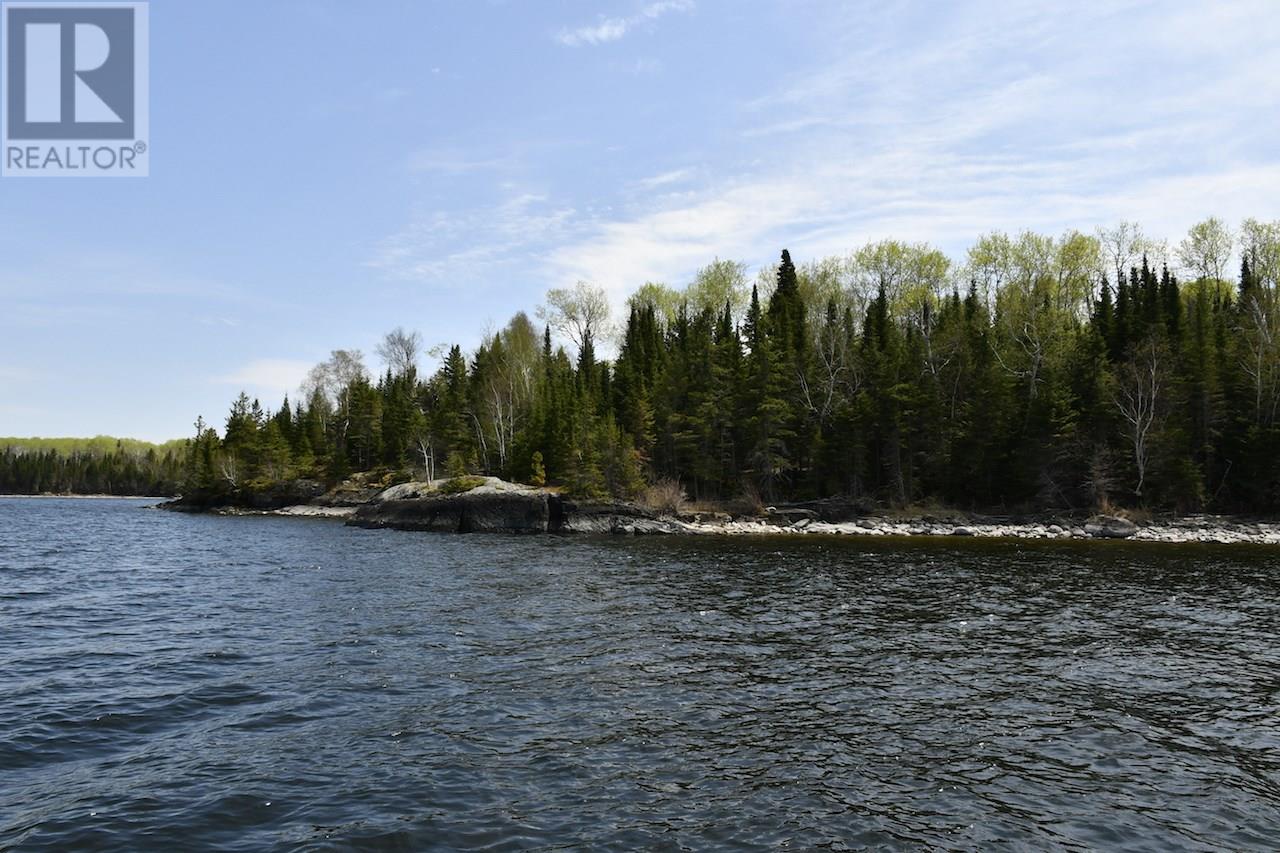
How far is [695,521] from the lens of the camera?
68.6 m

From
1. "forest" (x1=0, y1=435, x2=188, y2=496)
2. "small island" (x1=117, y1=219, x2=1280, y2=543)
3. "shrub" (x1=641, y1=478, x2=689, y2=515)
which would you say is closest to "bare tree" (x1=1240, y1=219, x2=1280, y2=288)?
"small island" (x1=117, y1=219, x2=1280, y2=543)

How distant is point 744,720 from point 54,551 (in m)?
52.2

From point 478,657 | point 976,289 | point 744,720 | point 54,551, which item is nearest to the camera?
point 744,720

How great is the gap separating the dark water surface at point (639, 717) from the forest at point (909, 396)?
38.2m

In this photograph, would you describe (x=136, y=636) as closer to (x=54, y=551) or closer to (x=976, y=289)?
(x=54, y=551)

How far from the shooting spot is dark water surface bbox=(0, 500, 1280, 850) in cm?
1012

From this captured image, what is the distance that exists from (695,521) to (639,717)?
54344mm

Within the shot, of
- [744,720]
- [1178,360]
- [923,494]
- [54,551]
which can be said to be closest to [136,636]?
[744,720]

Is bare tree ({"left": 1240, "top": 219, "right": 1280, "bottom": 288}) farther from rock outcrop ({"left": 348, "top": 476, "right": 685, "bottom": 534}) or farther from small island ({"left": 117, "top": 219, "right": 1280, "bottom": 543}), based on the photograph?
rock outcrop ({"left": 348, "top": 476, "right": 685, "bottom": 534})

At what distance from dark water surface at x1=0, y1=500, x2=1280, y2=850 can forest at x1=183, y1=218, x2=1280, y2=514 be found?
1505 inches

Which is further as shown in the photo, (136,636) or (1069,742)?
(136,636)

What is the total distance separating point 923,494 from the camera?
74.6 meters

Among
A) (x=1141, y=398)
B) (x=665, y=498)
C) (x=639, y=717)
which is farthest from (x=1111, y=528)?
(x=639, y=717)

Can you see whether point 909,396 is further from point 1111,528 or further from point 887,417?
point 1111,528
